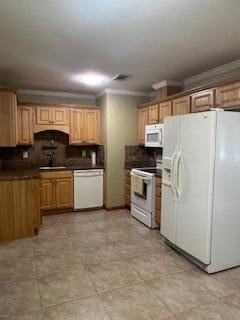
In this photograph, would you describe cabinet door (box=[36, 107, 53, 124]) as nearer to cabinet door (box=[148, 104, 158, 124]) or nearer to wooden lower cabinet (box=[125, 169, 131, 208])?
wooden lower cabinet (box=[125, 169, 131, 208])

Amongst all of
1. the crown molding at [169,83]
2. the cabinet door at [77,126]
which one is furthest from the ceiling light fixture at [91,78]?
the crown molding at [169,83]

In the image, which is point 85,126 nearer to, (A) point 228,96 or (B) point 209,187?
(A) point 228,96

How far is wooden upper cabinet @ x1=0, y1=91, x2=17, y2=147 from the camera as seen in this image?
12.8 feet

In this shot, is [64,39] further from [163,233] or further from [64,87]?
[163,233]

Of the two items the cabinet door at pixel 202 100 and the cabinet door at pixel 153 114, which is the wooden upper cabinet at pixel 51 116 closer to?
the cabinet door at pixel 153 114

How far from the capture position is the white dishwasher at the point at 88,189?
16.3 ft

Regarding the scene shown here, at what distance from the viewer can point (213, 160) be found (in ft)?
8.60

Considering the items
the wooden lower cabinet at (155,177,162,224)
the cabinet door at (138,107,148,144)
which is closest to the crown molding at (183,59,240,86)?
the cabinet door at (138,107,148,144)

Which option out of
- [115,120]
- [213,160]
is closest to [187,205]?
[213,160]

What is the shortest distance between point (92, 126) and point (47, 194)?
1.72 metres

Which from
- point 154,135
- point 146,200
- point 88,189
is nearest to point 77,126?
point 88,189

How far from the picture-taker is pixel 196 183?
2818 mm

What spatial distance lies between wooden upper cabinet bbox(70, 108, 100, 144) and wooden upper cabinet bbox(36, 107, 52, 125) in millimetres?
469

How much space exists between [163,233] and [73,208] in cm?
220
